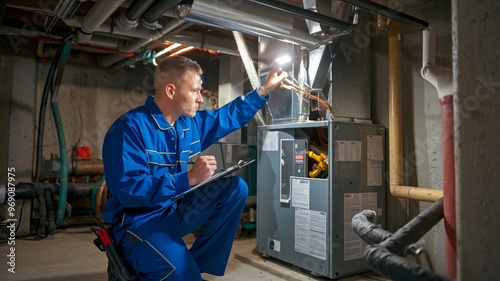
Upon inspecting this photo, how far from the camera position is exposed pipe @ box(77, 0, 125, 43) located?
191 centimetres

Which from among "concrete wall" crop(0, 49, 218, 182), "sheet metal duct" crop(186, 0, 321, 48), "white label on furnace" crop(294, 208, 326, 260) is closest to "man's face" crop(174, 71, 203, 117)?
"sheet metal duct" crop(186, 0, 321, 48)

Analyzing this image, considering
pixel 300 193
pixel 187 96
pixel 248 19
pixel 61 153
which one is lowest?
pixel 300 193

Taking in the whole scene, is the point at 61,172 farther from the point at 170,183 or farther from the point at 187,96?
the point at 170,183

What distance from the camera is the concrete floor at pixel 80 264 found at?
202cm

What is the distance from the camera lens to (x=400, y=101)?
2.02 m

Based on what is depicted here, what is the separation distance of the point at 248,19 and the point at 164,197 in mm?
968

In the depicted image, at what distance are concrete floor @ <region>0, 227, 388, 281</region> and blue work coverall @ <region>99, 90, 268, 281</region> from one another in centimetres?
47

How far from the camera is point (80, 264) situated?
7.44ft

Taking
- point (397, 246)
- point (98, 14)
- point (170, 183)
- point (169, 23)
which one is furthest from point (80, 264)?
point (397, 246)

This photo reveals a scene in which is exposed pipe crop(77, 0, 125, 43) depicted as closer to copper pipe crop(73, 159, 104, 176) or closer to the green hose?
the green hose

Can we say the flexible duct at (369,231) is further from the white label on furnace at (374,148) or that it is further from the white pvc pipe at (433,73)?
the white label on furnace at (374,148)

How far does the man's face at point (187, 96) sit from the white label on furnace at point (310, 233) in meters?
0.88

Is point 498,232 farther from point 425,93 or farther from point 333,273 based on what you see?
point 425,93

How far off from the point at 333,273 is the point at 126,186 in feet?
3.86
